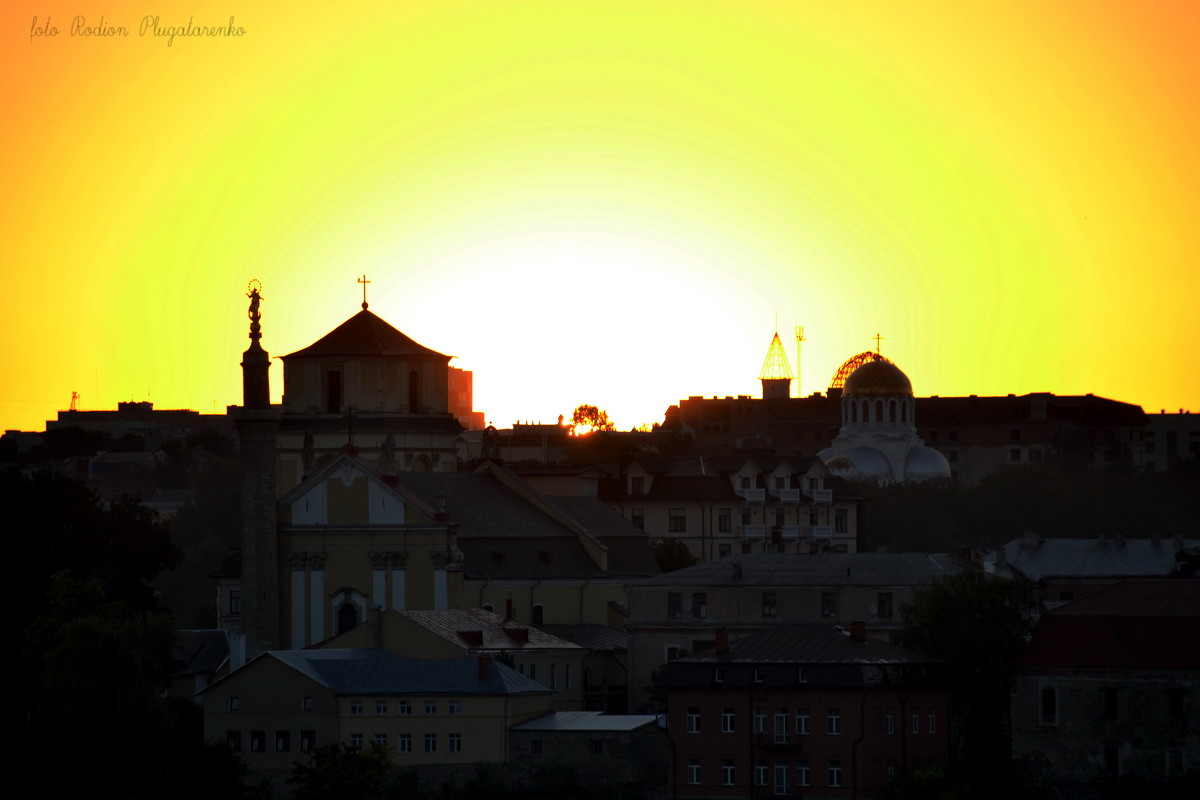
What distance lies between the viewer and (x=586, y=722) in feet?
277

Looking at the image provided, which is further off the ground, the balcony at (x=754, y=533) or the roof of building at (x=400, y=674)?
the balcony at (x=754, y=533)

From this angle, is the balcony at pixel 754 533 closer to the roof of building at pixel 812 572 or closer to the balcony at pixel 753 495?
the balcony at pixel 753 495

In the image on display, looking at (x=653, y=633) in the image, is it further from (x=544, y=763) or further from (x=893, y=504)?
(x=893, y=504)

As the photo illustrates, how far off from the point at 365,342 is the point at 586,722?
3631 centimetres

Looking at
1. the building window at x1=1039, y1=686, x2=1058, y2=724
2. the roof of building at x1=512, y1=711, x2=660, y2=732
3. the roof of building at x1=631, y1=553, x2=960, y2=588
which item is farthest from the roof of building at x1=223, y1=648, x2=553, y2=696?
the building window at x1=1039, y1=686, x2=1058, y2=724

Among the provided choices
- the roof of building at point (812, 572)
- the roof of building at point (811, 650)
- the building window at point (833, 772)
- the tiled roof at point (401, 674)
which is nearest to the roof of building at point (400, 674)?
the tiled roof at point (401, 674)

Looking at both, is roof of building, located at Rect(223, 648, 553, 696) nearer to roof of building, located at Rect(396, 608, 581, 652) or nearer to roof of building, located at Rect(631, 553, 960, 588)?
roof of building, located at Rect(396, 608, 581, 652)

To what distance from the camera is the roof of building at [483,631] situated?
9075 cm

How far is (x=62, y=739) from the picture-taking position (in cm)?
8469

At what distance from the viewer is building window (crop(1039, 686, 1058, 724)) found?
82.2 meters

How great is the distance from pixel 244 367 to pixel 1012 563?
35077mm

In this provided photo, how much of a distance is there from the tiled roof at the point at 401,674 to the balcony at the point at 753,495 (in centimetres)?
5214

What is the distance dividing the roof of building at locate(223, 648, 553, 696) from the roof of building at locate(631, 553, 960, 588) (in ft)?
38.0

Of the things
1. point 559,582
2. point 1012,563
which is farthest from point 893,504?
point 559,582
